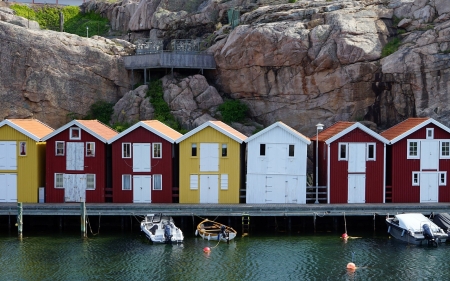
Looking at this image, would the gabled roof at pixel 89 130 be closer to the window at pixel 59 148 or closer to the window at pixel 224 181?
the window at pixel 59 148

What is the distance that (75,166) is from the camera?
196 feet

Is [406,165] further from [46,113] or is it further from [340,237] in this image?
[46,113]

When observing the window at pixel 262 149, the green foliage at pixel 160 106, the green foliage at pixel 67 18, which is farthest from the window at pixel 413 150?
the green foliage at pixel 67 18

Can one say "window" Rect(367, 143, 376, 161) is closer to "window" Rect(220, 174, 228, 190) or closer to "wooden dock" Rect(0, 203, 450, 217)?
"wooden dock" Rect(0, 203, 450, 217)

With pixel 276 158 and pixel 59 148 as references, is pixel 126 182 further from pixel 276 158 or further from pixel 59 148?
pixel 276 158

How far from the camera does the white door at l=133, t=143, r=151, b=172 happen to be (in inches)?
2339

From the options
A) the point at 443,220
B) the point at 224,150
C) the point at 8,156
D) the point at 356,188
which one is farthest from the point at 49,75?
the point at 443,220

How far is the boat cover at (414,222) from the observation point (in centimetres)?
5291

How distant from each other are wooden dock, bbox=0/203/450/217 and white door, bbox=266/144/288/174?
10.5ft

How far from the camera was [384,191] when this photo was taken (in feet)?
196

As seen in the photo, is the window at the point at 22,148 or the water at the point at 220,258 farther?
the window at the point at 22,148

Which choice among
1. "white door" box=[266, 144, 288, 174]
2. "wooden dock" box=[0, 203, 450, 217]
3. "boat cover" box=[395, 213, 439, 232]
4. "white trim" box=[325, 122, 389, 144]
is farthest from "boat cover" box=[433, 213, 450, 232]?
"white door" box=[266, 144, 288, 174]

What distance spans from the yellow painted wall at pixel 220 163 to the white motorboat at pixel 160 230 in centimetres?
409

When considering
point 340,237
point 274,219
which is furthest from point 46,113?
point 340,237
